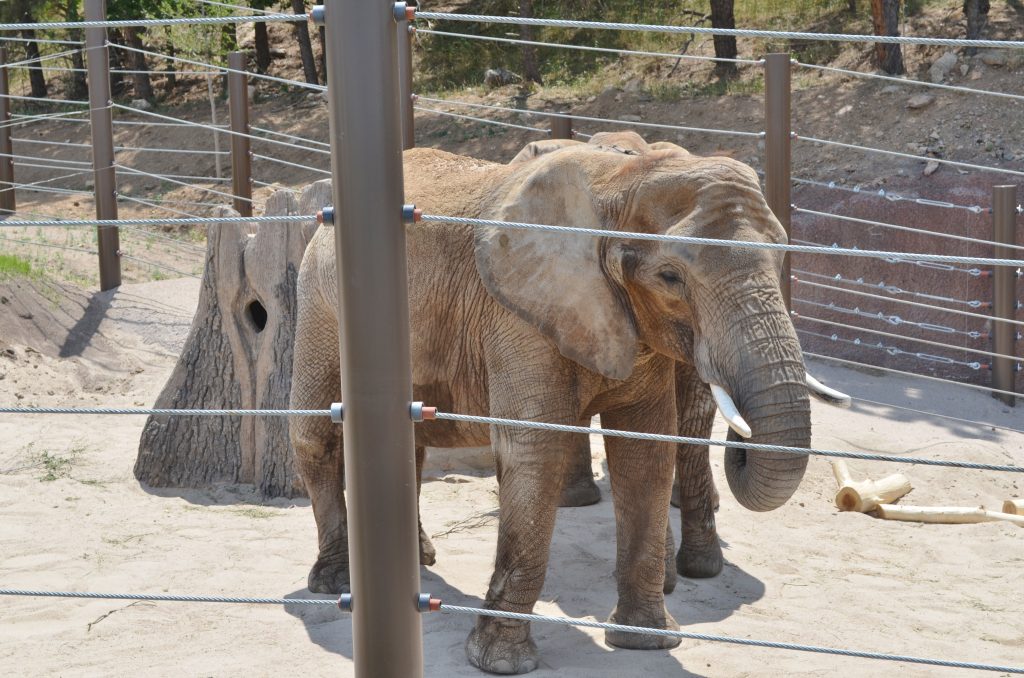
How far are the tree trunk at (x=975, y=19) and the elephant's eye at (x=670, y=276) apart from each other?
11.0 metres

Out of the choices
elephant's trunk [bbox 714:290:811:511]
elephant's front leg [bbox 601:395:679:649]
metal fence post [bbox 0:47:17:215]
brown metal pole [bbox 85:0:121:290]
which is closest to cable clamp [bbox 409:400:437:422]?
elephant's trunk [bbox 714:290:811:511]

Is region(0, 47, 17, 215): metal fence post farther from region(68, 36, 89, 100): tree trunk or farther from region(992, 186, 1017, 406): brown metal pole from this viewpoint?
region(68, 36, 89, 100): tree trunk

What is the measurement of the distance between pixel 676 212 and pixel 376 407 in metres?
1.63

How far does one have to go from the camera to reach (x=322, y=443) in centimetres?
505

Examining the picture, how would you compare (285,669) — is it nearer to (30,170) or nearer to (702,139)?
(702,139)

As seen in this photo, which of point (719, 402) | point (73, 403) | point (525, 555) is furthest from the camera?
point (73, 403)

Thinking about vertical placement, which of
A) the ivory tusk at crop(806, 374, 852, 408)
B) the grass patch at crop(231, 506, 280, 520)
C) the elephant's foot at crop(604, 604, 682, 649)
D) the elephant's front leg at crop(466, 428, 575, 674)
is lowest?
the grass patch at crop(231, 506, 280, 520)

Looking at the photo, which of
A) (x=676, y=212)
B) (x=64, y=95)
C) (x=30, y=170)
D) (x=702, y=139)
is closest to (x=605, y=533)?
(x=676, y=212)

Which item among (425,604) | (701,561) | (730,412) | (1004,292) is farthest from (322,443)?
(1004,292)

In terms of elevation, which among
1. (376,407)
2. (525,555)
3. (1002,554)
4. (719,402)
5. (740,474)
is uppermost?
(376,407)

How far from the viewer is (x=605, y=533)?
18.7 ft

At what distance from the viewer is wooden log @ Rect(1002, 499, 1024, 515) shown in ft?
19.5

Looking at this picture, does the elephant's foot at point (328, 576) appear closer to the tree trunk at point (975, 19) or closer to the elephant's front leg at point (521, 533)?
the elephant's front leg at point (521, 533)

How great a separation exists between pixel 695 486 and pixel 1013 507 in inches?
70.1
